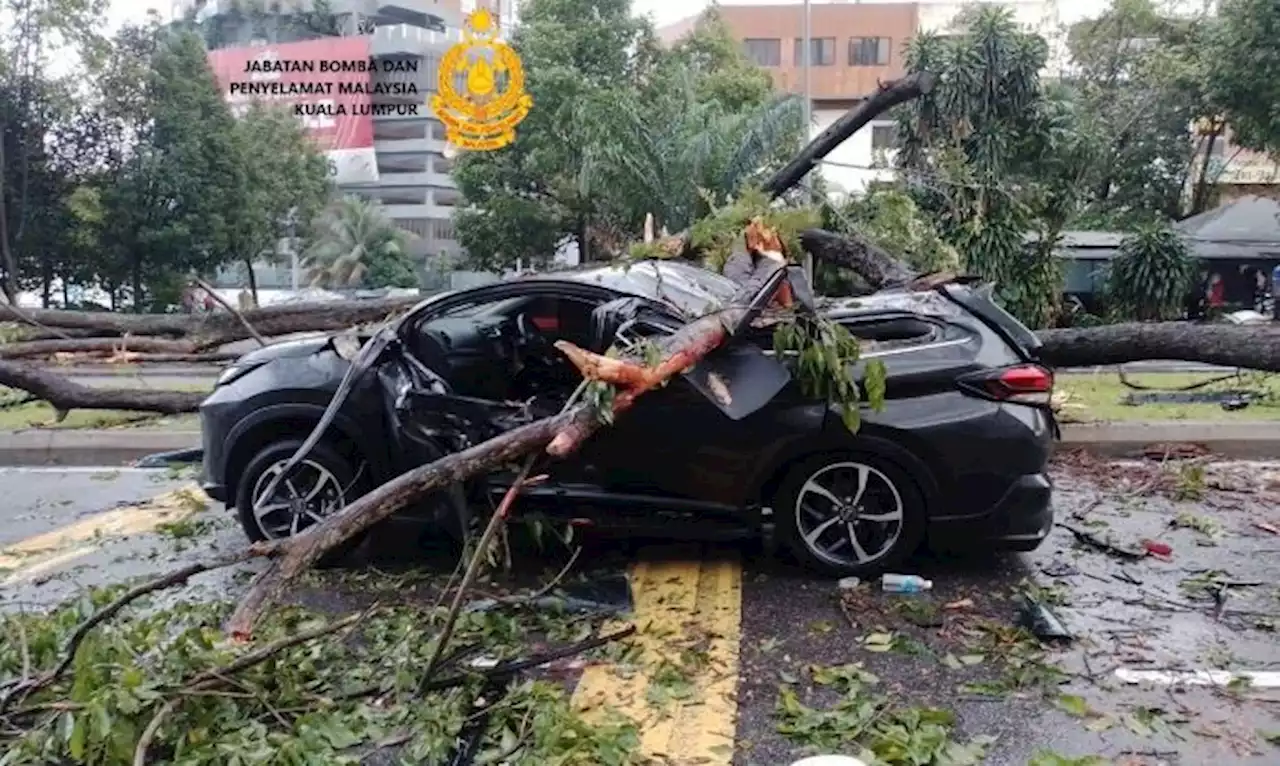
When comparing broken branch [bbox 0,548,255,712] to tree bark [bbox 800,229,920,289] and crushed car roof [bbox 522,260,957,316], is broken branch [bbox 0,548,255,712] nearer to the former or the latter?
crushed car roof [bbox 522,260,957,316]

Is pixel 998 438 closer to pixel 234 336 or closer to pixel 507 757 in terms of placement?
pixel 507 757

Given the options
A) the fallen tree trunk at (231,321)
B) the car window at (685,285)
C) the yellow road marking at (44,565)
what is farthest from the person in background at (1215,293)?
the yellow road marking at (44,565)

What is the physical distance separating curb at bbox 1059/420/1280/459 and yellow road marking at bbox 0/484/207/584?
627 cm

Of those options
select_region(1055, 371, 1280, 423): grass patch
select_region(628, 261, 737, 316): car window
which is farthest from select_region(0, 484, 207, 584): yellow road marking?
select_region(1055, 371, 1280, 423): grass patch

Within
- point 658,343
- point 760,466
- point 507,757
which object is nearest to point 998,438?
point 760,466

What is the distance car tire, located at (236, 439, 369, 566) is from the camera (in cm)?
564

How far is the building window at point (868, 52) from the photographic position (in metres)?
62.9

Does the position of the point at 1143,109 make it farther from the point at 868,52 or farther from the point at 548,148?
the point at 868,52

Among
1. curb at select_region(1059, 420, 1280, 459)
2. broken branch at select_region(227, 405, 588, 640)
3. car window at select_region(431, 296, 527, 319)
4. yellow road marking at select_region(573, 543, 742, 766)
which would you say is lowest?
yellow road marking at select_region(573, 543, 742, 766)

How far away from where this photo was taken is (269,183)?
3381 cm

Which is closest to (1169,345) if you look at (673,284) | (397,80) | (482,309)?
(673,284)

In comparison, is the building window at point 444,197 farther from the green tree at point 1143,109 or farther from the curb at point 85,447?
the curb at point 85,447

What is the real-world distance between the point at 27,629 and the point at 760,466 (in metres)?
3.11

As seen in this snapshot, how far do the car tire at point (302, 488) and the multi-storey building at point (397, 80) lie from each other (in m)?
45.2
